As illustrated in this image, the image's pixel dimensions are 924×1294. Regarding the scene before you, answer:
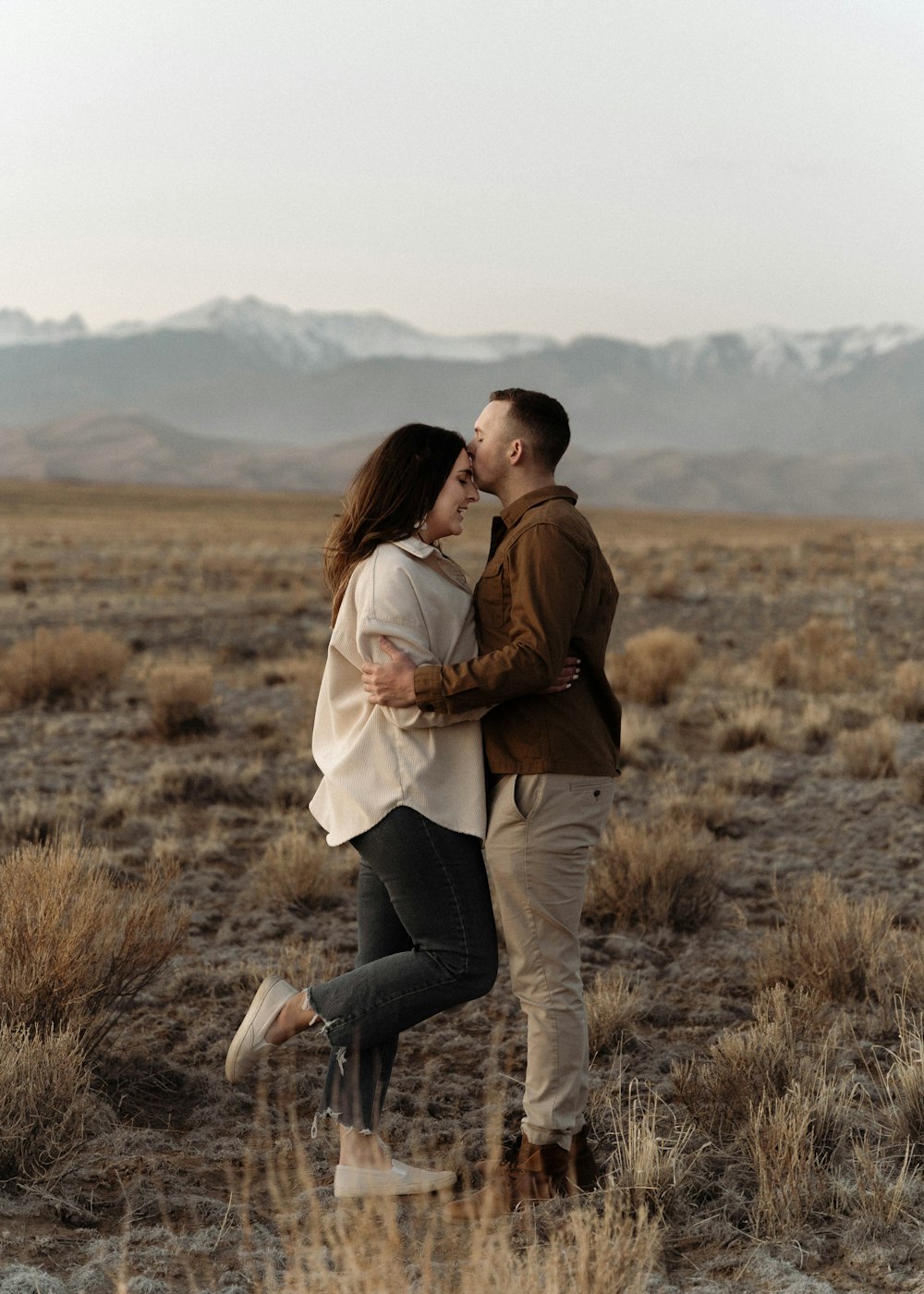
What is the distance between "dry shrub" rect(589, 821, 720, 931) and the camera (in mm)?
6289

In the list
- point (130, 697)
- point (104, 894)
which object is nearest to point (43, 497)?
point (130, 697)

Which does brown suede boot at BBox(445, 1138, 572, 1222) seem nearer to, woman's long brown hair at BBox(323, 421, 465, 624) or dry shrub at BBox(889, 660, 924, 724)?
woman's long brown hair at BBox(323, 421, 465, 624)

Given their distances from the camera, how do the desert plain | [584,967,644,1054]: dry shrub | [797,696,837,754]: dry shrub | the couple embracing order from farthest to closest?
[797,696,837,754]: dry shrub, [584,967,644,1054]: dry shrub, the couple embracing, the desert plain

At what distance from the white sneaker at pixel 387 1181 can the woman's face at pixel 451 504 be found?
1.80 metres

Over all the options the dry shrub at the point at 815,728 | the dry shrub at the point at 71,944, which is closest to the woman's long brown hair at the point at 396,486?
the dry shrub at the point at 71,944

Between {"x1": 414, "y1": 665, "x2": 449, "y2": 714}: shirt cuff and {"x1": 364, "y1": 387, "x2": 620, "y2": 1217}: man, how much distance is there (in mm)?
52

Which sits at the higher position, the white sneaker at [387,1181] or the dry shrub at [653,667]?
the dry shrub at [653,667]

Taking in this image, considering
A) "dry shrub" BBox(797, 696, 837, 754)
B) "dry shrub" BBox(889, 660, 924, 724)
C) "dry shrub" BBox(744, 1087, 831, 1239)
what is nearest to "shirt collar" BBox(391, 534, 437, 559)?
"dry shrub" BBox(744, 1087, 831, 1239)

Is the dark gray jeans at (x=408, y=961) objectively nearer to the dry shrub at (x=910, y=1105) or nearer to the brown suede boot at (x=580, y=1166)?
the brown suede boot at (x=580, y=1166)

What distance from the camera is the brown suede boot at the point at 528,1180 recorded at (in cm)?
343

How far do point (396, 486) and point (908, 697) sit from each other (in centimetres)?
958

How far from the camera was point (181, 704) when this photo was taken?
11047 mm

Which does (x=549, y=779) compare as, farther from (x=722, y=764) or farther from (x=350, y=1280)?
(x=722, y=764)

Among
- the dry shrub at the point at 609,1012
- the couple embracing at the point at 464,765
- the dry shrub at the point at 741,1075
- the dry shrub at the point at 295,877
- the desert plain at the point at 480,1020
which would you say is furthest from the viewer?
the dry shrub at the point at 295,877
